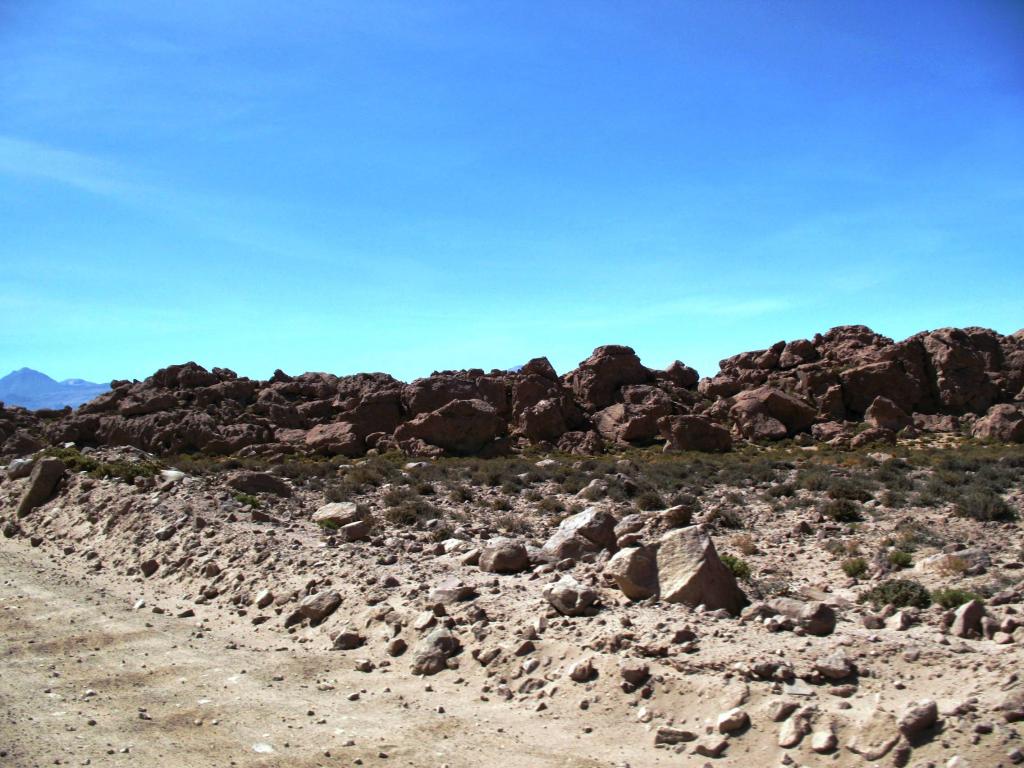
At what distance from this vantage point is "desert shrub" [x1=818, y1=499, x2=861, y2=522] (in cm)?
1716

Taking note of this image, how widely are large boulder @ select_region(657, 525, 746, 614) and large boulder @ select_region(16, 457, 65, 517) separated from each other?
17364 mm

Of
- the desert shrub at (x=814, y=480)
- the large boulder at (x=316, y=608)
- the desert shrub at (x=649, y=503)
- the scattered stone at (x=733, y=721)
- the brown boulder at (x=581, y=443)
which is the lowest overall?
the scattered stone at (x=733, y=721)

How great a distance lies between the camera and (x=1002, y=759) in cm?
592

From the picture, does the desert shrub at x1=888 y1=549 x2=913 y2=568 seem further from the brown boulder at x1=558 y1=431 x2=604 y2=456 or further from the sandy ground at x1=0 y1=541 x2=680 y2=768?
the brown boulder at x1=558 y1=431 x2=604 y2=456

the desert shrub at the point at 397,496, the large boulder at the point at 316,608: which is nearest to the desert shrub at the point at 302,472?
the desert shrub at the point at 397,496

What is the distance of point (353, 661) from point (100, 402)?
4026 centimetres

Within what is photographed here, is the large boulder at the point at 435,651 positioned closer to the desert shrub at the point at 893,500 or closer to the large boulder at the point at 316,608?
the large boulder at the point at 316,608

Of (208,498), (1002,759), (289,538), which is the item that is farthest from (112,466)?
(1002,759)

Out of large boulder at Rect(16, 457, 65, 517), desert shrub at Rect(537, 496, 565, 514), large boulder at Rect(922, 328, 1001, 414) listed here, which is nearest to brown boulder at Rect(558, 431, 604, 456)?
desert shrub at Rect(537, 496, 565, 514)

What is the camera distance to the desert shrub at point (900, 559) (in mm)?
12531

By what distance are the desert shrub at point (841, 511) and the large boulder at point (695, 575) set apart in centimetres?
815

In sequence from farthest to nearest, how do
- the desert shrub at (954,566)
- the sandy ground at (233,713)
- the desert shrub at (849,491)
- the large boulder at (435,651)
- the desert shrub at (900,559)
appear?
the desert shrub at (849,491) → the desert shrub at (900,559) → the desert shrub at (954,566) → the large boulder at (435,651) → the sandy ground at (233,713)

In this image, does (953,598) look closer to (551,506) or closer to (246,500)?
(551,506)

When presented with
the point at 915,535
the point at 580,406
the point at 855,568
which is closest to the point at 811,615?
the point at 855,568
